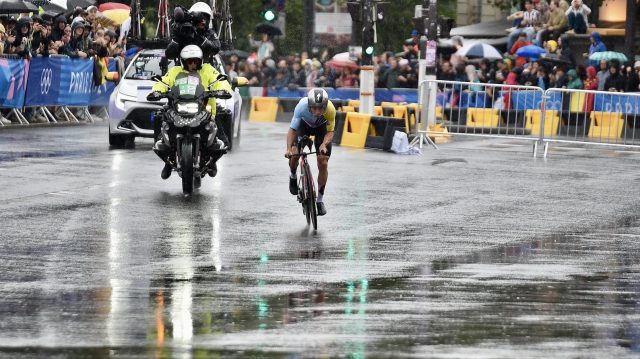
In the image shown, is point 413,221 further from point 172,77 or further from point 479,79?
point 479,79

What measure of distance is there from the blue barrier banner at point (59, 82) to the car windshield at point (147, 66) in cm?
527

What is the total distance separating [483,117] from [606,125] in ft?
7.33

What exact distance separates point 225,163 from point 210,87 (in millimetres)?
4065

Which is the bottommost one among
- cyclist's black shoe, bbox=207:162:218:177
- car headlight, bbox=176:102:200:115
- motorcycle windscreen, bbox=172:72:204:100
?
cyclist's black shoe, bbox=207:162:218:177

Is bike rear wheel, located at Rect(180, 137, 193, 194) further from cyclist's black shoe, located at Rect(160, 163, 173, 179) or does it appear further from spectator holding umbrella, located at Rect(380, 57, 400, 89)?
spectator holding umbrella, located at Rect(380, 57, 400, 89)

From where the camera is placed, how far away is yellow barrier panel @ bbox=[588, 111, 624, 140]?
2762cm

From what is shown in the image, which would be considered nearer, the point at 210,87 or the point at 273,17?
the point at 210,87

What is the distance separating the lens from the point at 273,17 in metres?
45.5

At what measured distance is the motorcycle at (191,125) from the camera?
59.1 feet

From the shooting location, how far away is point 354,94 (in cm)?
4222

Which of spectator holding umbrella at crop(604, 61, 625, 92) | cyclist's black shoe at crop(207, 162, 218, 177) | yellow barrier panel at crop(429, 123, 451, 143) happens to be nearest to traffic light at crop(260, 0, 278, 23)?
spectator holding umbrella at crop(604, 61, 625, 92)

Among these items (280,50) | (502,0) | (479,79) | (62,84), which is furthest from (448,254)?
(280,50)

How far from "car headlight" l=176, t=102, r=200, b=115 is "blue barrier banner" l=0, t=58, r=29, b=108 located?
1221 centimetres

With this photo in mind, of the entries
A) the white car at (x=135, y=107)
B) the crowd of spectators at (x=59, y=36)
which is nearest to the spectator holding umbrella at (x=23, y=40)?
the crowd of spectators at (x=59, y=36)
